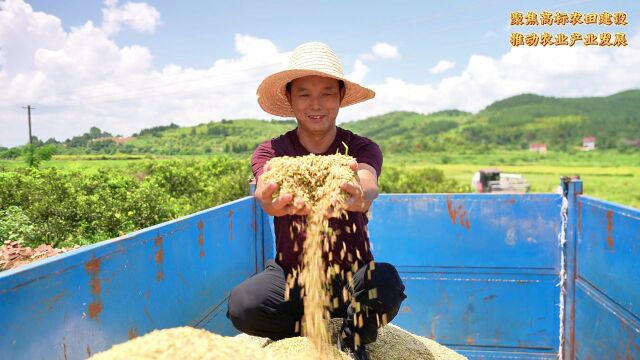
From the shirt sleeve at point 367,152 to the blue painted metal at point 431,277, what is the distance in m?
0.85

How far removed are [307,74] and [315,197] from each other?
750mm

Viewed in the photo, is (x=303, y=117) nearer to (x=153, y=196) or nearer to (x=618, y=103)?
(x=153, y=196)

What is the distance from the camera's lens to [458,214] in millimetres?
3445

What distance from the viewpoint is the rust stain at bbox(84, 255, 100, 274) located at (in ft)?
5.16

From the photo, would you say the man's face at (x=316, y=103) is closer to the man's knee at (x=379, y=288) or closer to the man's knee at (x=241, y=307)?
the man's knee at (x=379, y=288)

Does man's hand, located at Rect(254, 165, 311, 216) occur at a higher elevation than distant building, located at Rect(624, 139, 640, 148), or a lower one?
lower

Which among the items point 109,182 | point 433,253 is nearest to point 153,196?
point 109,182

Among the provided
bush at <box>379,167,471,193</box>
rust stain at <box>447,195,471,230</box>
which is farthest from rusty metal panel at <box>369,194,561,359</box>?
bush at <box>379,167,471,193</box>

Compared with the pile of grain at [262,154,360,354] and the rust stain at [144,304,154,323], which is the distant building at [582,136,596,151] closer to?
the pile of grain at [262,154,360,354]

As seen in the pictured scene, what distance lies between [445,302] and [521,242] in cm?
67

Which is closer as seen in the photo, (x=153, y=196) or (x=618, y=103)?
(x=153, y=196)

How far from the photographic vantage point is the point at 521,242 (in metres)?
3.36

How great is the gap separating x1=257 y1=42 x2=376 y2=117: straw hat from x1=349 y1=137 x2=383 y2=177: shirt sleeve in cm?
33

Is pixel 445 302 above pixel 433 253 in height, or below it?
below
